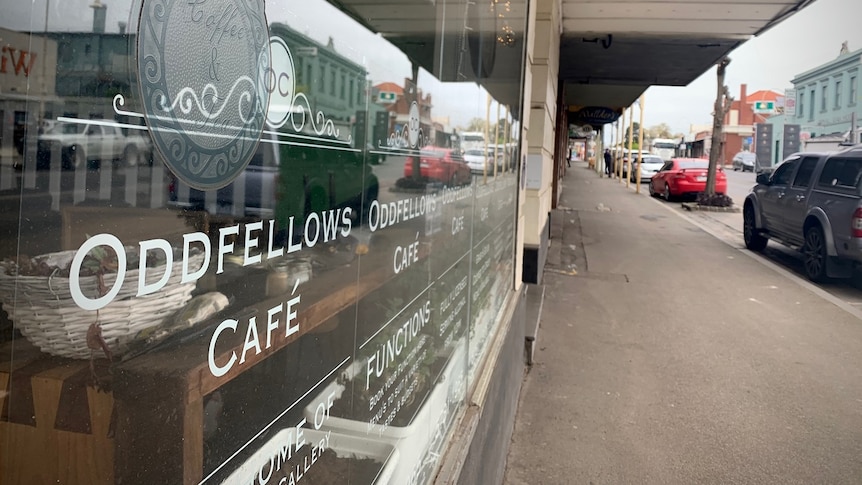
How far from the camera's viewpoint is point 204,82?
0.80m

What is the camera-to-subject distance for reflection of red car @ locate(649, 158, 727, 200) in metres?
21.9

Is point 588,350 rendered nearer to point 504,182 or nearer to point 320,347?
point 504,182

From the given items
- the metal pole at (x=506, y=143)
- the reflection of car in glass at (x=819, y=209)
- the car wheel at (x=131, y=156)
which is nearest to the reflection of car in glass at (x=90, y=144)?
the car wheel at (x=131, y=156)

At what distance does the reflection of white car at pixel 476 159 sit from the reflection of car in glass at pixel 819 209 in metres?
7.54

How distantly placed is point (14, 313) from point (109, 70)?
0.26 meters

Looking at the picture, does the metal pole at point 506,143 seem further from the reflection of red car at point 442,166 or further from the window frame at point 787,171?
the window frame at point 787,171

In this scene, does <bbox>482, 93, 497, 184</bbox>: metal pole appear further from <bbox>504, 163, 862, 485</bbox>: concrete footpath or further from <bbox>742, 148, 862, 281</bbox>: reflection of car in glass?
<bbox>742, 148, 862, 281</bbox>: reflection of car in glass

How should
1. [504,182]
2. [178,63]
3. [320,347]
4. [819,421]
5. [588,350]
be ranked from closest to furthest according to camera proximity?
[178,63]
[320,347]
[504,182]
[819,421]
[588,350]

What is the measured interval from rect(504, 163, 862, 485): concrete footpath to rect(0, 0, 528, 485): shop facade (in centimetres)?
283

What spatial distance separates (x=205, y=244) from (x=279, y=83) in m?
0.30

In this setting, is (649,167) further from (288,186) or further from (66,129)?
(66,129)

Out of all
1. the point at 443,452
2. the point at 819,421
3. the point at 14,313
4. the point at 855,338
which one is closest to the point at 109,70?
the point at 14,313

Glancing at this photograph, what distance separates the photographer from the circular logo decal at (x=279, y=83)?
93 centimetres

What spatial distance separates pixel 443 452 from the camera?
2.31 meters
